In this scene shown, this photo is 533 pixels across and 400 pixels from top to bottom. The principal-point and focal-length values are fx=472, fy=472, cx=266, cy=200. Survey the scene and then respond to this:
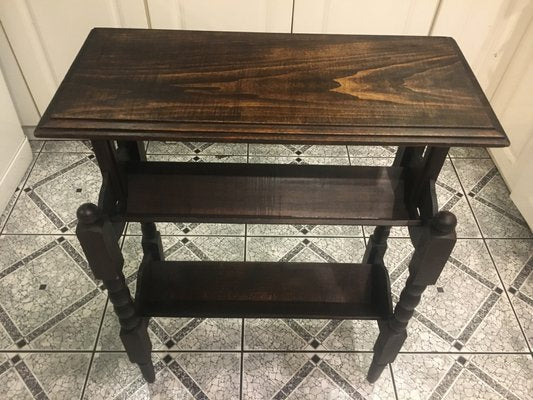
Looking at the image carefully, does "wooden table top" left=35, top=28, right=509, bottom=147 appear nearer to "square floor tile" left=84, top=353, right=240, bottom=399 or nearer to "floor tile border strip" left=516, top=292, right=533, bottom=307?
"square floor tile" left=84, top=353, right=240, bottom=399

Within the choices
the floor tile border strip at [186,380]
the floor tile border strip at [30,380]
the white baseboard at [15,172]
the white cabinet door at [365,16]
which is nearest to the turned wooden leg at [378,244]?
the floor tile border strip at [186,380]

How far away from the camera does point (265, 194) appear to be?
1048mm

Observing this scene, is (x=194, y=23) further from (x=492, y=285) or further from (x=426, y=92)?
(x=492, y=285)

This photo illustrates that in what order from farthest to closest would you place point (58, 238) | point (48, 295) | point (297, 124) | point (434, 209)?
point (58, 238) → point (48, 295) → point (434, 209) → point (297, 124)

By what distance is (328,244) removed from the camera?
5.53 ft

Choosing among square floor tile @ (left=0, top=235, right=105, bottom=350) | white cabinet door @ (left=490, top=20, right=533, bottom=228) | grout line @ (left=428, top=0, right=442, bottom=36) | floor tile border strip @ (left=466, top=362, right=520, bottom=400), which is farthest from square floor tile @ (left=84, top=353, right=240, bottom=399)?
grout line @ (left=428, top=0, right=442, bottom=36)

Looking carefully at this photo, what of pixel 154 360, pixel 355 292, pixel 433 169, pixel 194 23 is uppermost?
pixel 433 169

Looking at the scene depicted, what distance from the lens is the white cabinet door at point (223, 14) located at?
5.51 ft

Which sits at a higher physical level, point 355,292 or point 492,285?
point 355,292

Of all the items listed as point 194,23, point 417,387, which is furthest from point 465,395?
point 194,23

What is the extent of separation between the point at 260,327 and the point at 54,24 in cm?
130

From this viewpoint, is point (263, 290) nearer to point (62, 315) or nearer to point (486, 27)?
point (62, 315)

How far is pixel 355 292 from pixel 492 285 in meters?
0.62

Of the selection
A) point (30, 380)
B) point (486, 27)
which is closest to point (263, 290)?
point (30, 380)
